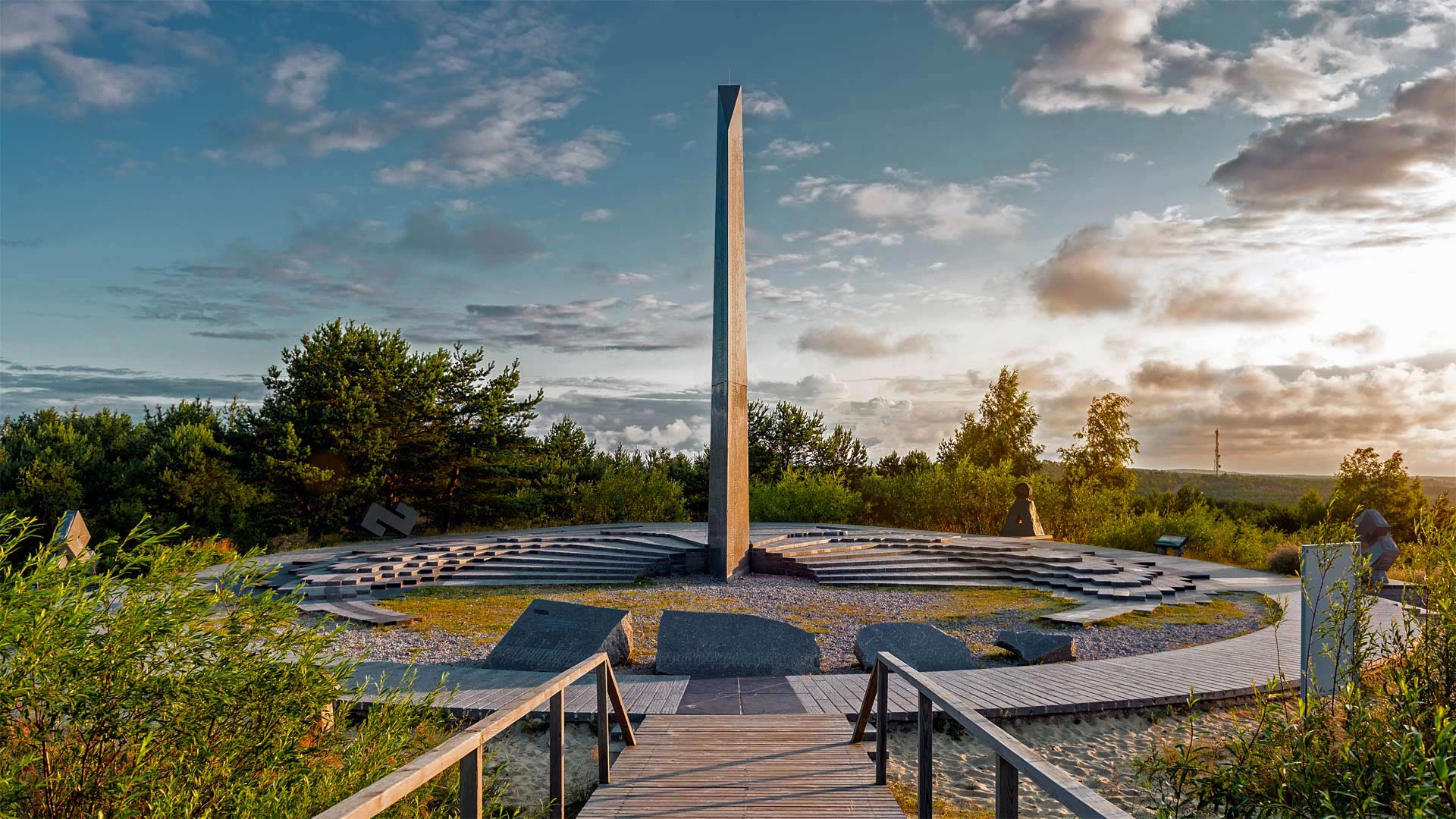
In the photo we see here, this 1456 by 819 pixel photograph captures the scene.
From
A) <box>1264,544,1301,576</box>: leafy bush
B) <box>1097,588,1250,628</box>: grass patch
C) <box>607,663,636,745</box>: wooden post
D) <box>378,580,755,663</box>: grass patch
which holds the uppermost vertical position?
<box>607,663,636,745</box>: wooden post

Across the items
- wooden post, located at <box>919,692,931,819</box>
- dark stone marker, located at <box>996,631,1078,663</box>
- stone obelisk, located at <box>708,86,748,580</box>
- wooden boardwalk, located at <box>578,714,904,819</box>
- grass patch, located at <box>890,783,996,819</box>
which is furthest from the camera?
stone obelisk, located at <box>708,86,748,580</box>

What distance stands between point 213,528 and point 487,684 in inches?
892

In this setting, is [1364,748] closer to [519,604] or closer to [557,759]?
[557,759]

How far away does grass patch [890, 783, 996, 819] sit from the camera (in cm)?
502

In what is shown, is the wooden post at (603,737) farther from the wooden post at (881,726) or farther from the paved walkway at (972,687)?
the wooden post at (881,726)

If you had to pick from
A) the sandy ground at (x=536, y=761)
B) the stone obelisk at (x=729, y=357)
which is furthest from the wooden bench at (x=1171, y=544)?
the sandy ground at (x=536, y=761)

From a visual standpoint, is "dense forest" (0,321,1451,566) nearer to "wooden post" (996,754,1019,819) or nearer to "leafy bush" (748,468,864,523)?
"leafy bush" (748,468,864,523)

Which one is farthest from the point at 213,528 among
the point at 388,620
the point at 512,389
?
the point at 388,620

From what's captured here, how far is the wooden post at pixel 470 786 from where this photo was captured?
131 inches

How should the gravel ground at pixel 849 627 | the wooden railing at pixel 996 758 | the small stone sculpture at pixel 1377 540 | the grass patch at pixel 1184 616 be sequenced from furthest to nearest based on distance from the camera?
the small stone sculpture at pixel 1377 540 → the grass patch at pixel 1184 616 → the gravel ground at pixel 849 627 → the wooden railing at pixel 996 758

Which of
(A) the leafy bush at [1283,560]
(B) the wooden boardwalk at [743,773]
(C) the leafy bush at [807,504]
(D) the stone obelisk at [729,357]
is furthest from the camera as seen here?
(C) the leafy bush at [807,504]

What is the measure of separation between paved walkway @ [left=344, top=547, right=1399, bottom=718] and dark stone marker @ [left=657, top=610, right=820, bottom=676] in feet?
0.68

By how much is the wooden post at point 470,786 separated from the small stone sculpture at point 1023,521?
17670 mm

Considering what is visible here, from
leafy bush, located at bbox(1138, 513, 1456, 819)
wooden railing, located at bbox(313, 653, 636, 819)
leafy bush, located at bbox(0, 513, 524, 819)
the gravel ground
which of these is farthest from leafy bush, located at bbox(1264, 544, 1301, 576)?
leafy bush, located at bbox(0, 513, 524, 819)
